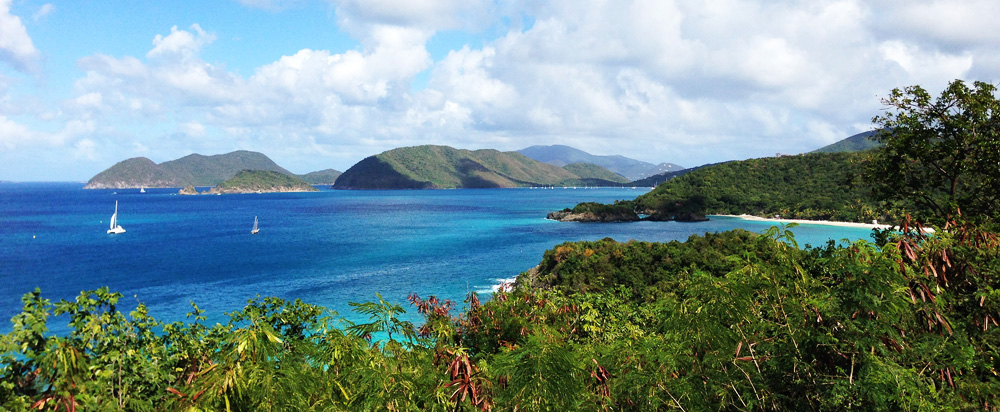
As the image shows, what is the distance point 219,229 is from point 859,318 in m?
87.8

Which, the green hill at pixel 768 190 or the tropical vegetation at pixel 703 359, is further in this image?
the green hill at pixel 768 190

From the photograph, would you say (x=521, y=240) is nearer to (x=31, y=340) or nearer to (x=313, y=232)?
(x=313, y=232)

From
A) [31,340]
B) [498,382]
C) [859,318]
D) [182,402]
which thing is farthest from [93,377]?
[859,318]

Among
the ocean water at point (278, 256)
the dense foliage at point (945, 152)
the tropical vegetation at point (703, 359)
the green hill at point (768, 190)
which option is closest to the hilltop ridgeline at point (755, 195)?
the green hill at point (768, 190)

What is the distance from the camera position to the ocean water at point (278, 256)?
123ft

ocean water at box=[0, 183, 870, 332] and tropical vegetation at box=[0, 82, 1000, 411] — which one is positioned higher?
tropical vegetation at box=[0, 82, 1000, 411]

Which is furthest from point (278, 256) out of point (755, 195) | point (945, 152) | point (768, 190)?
point (768, 190)

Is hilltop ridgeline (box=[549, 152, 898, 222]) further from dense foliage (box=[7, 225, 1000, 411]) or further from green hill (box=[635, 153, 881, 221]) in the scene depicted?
dense foliage (box=[7, 225, 1000, 411])

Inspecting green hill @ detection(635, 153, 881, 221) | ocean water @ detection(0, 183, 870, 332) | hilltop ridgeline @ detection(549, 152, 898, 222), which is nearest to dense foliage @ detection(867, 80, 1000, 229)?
ocean water @ detection(0, 183, 870, 332)

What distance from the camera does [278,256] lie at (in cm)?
5388

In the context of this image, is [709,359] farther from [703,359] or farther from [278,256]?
[278,256]

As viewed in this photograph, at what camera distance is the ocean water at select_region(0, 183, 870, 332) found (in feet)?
123

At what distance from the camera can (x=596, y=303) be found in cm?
1038

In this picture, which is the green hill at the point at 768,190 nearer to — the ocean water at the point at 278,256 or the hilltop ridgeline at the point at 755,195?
the hilltop ridgeline at the point at 755,195
